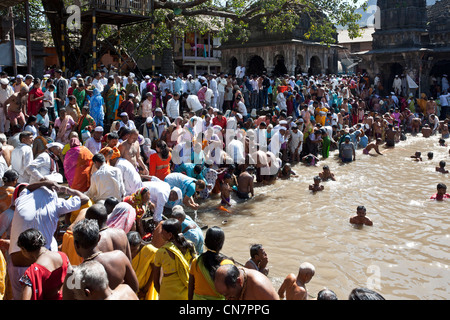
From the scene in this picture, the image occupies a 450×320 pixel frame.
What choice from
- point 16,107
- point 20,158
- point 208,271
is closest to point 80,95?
point 16,107

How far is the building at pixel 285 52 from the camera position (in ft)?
72.7

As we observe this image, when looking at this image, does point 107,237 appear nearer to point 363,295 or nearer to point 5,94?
point 363,295

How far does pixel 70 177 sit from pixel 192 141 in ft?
11.8

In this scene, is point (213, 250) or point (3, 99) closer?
point (213, 250)

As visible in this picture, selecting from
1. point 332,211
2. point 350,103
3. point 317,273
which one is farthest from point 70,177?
point 350,103

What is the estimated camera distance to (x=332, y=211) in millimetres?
9781

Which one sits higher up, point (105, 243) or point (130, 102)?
point (130, 102)

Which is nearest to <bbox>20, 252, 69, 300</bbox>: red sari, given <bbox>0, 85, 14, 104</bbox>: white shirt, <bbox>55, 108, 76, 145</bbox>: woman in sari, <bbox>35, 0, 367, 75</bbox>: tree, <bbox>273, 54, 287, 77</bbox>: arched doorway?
<bbox>55, 108, 76, 145</bbox>: woman in sari

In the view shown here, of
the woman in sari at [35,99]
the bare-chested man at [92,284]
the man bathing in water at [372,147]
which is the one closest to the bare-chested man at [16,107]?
the woman in sari at [35,99]

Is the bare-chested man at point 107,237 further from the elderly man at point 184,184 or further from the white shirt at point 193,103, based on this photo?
the white shirt at point 193,103

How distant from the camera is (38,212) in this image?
4.27 metres

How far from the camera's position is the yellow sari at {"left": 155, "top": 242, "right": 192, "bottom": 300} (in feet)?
13.1

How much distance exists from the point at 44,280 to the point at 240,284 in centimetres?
163

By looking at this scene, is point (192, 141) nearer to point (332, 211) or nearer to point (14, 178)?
point (332, 211)
